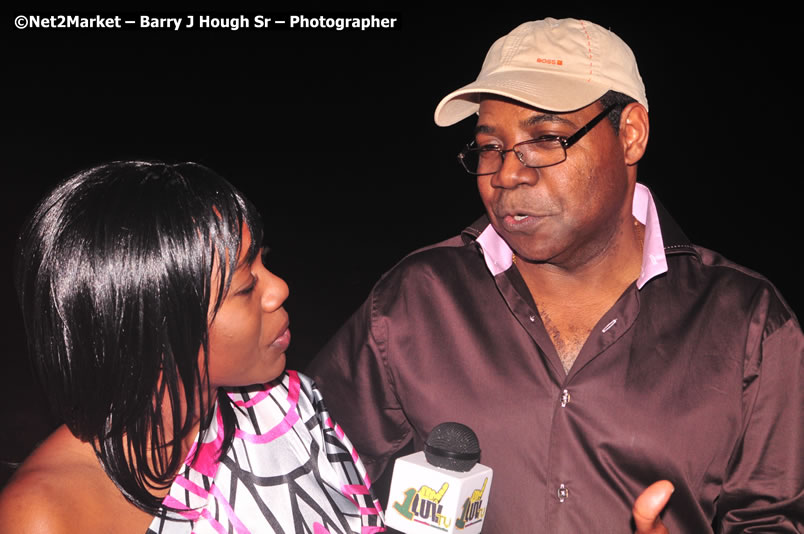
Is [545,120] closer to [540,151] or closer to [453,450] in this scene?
[540,151]

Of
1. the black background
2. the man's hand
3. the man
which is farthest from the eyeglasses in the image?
the black background

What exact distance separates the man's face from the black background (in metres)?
3.34

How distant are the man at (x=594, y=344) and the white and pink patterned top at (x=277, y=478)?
0.31 meters

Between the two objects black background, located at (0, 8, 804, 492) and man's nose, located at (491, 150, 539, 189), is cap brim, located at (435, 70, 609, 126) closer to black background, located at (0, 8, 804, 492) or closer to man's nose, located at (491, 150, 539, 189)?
man's nose, located at (491, 150, 539, 189)

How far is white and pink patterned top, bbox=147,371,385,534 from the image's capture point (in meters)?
1.45

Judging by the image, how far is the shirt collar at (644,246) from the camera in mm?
1841

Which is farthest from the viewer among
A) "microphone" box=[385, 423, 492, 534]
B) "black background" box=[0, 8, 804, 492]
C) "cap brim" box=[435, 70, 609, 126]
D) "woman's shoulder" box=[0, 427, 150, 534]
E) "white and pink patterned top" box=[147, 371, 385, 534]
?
"black background" box=[0, 8, 804, 492]

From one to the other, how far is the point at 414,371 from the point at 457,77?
4.80 meters

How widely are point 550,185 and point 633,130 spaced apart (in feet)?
0.99

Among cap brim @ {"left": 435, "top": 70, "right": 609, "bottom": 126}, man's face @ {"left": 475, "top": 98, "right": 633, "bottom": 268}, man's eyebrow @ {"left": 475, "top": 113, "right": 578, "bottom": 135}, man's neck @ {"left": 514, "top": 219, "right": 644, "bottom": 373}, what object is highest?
cap brim @ {"left": 435, "top": 70, "right": 609, "bottom": 126}

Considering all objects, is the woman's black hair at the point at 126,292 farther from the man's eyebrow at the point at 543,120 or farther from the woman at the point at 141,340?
the man's eyebrow at the point at 543,120

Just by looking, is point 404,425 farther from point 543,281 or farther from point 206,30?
point 206,30

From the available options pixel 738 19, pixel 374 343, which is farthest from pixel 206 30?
pixel 374 343

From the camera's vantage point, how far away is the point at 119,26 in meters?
5.86
